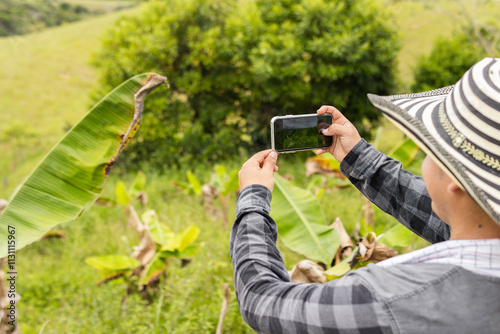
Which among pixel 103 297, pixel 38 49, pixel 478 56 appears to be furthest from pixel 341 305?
pixel 38 49

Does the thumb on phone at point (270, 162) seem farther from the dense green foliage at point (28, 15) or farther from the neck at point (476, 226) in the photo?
the dense green foliage at point (28, 15)

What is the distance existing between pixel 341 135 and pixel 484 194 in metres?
0.70

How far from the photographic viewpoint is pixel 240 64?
6.55 m

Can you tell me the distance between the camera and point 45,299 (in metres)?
3.22

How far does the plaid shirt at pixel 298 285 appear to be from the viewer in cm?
76

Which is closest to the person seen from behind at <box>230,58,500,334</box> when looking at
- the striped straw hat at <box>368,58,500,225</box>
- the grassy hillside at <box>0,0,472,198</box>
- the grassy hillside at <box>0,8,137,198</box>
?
the striped straw hat at <box>368,58,500,225</box>

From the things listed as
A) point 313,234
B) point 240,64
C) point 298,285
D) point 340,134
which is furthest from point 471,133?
point 240,64

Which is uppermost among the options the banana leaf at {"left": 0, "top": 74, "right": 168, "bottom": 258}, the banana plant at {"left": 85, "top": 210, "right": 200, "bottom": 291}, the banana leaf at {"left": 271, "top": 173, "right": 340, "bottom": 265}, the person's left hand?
the person's left hand

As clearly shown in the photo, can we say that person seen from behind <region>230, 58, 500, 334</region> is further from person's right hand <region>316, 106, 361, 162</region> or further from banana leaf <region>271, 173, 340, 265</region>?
banana leaf <region>271, 173, 340, 265</region>

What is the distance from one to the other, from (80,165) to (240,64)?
5055 millimetres

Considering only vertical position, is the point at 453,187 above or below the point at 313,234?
above

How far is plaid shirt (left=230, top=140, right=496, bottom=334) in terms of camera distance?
0.76m

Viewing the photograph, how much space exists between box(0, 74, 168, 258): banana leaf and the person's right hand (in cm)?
86

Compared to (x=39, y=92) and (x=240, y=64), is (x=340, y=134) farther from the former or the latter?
(x=39, y=92)
